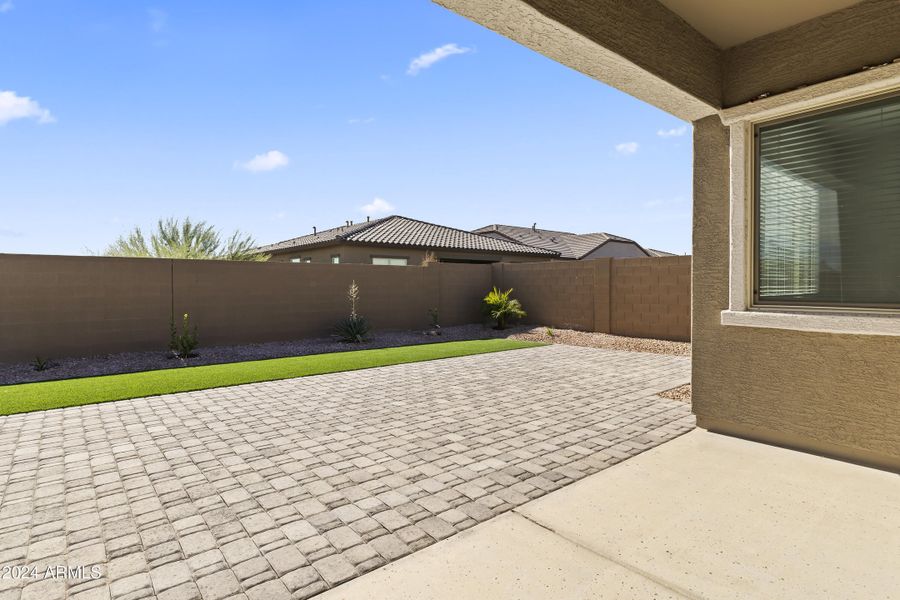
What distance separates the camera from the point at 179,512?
123 inches

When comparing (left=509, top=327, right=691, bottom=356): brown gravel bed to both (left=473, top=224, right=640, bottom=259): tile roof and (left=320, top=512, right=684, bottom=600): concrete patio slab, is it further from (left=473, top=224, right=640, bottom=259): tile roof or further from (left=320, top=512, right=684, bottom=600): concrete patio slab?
(left=473, top=224, right=640, bottom=259): tile roof

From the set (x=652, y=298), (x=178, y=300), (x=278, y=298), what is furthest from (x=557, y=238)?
(x=178, y=300)

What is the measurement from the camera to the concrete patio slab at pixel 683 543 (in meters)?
2.26

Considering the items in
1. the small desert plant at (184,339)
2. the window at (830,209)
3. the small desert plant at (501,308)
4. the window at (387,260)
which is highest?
the window at (387,260)

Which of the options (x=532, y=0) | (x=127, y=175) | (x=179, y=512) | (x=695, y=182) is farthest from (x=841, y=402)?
(x=127, y=175)

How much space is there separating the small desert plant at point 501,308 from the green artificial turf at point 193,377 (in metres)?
3.23

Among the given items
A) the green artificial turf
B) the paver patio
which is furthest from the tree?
the paver patio

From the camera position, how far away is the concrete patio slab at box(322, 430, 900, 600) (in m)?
2.26

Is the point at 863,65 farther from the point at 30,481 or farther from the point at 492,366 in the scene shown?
the point at 30,481

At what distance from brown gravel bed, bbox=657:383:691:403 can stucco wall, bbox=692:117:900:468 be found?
1.51 m

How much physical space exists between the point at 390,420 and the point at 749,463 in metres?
3.59

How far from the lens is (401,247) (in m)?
20.3

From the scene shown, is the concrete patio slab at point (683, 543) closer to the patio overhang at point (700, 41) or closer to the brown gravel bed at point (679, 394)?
the brown gravel bed at point (679, 394)

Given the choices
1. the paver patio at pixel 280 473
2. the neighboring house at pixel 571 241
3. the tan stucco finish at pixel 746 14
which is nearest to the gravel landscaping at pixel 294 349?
the paver patio at pixel 280 473
